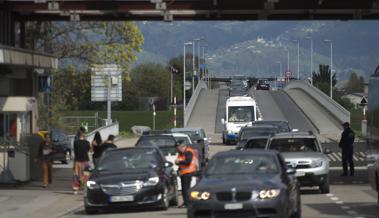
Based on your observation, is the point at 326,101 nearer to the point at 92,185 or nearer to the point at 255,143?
the point at 255,143

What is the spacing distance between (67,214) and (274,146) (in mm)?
7004

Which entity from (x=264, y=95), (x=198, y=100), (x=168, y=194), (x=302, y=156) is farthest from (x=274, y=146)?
(x=264, y=95)

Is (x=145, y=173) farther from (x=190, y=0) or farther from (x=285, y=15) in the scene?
(x=285, y=15)

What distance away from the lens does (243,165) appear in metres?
16.5

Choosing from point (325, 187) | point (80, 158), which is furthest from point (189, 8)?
point (325, 187)

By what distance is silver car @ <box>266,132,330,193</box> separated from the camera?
970 inches

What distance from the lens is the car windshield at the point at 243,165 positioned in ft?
53.6

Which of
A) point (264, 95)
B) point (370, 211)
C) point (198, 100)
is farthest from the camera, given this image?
point (264, 95)

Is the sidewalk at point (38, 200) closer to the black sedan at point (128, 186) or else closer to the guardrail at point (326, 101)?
the black sedan at point (128, 186)

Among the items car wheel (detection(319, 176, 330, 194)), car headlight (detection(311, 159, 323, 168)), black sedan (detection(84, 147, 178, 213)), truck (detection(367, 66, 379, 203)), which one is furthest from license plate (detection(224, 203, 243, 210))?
car wheel (detection(319, 176, 330, 194))

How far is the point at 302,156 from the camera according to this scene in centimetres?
2505

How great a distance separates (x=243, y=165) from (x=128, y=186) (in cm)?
469

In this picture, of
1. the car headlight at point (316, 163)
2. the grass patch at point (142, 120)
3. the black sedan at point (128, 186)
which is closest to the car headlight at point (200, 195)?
the black sedan at point (128, 186)

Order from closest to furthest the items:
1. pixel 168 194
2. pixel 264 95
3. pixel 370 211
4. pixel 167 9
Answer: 1. pixel 370 211
2. pixel 168 194
3. pixel 167 9
4. pixel 264 95
